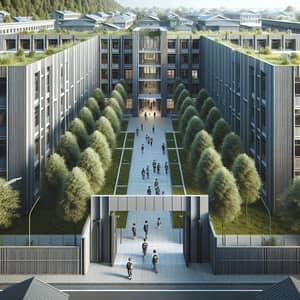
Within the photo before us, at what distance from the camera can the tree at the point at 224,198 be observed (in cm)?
3972

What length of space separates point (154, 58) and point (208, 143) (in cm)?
5223

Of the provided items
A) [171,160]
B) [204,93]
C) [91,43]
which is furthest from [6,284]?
[91,43]

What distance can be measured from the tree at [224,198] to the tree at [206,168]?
6.12 m

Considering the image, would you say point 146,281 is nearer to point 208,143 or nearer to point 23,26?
point 208,143

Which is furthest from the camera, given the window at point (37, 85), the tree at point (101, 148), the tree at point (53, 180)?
the tree at point (101, 148)

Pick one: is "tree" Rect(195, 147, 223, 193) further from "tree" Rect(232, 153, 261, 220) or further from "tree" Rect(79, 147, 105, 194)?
"tree" Rect(79, 147, 105, 194)

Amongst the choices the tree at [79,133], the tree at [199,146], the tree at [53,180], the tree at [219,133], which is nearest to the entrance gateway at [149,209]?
the tree at [53,180]

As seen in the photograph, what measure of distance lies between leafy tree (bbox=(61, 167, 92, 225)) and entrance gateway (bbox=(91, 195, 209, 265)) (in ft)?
7.21

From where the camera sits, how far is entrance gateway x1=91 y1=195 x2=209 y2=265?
120ft

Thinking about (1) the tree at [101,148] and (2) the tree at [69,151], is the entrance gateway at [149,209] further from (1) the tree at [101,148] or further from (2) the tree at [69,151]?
(1) the tree at [101,148]

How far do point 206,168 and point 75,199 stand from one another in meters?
12.2

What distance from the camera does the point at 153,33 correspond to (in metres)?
102

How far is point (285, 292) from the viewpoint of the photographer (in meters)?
22.0

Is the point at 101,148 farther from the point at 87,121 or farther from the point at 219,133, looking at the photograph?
the point at 219,133
